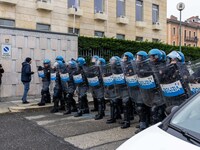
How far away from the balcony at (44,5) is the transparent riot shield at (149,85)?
15.2m

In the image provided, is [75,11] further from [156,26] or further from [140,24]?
[156,26]

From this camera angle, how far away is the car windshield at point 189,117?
320 centimetres

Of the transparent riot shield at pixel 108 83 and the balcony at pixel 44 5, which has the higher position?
the balcony at pixel 44 5

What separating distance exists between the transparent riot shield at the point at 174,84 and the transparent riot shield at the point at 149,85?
236mm

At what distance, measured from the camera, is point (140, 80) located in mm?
6645

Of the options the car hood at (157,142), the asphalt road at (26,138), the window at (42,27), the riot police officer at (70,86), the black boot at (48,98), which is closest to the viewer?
the car hood at (157,142)

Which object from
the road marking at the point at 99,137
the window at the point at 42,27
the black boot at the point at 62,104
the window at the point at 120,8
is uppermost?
the window at the point at 120,8

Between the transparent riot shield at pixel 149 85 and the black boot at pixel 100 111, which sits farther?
the black boot at pixel 100 111

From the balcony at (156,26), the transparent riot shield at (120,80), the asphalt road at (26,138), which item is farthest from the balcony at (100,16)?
the transparent riot shield at (120,80)

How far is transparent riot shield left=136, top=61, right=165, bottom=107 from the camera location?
6.40 m

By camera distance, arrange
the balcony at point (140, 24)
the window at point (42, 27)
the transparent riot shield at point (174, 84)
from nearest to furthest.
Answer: the transparent riot shield at point (174, 84)
the window at point (42, 27)
the balcony at point (140, 24)

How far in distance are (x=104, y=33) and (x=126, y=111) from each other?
57.1 ft

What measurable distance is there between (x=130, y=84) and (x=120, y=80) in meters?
0.57

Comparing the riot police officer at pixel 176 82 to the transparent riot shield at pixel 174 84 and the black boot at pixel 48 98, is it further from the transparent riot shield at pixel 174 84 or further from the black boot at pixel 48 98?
the black boot at pixel 48 98
